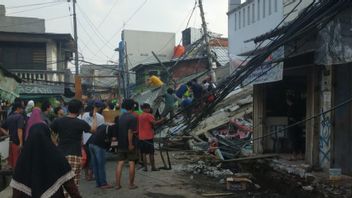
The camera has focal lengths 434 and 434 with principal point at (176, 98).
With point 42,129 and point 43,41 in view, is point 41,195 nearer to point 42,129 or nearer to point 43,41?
point 42,129

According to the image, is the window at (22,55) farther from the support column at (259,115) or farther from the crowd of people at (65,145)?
the support column at (259,115)

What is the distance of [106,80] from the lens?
4672 centimetres

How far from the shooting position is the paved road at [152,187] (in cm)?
875

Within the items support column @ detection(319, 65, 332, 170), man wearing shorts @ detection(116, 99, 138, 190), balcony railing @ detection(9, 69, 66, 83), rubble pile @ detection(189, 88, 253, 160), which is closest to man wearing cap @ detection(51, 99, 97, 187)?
man wearing shorts @ detection(116, 99, 138, 190)

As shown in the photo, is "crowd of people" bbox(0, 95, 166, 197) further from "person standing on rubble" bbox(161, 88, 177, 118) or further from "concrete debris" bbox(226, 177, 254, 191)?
"person standing on rubble" bbox(161, 88, 177, 118)

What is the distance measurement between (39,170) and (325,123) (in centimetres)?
651

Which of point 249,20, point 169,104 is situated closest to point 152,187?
point 169,104

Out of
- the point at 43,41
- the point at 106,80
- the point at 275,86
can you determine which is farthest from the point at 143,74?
the point at 275,86

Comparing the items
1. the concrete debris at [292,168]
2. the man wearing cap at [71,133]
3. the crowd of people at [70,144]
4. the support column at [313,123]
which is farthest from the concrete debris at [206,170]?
the man wearing cap at [71,133]

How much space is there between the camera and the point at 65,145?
22.8ft

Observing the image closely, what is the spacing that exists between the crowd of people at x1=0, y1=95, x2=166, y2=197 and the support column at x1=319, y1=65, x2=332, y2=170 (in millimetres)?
3989

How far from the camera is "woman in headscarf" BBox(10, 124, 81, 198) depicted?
4.96m

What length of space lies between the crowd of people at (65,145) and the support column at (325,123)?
13.1 feet

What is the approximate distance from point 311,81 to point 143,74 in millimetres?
23461
